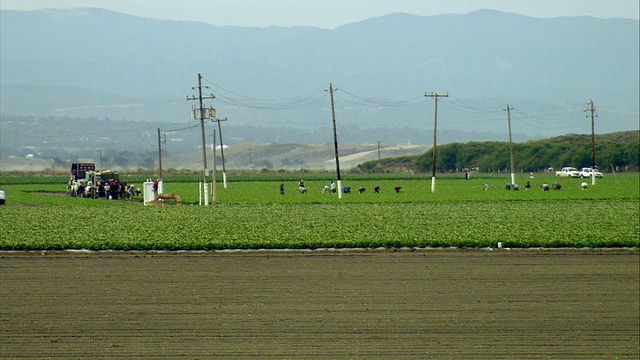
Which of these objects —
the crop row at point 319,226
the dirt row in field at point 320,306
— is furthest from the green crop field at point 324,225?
the dirt row in field at point 320,306

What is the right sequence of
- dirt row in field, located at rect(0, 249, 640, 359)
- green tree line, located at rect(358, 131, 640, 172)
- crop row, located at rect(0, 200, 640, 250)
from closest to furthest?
dirt row in field, located at rect(0, 249, 640, 359) → crop row, located at rect(0, 200, 640, 250) → green tree line, located at rect(358, 131, 640, 172)

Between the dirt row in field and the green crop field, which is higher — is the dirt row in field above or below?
below

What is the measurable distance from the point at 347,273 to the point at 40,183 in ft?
284

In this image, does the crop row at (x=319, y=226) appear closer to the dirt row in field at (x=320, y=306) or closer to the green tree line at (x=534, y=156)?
the dirt row in field at (x=320, y=306)

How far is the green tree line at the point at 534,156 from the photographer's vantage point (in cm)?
14425

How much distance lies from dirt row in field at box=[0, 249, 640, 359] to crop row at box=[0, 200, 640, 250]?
9.05 feet

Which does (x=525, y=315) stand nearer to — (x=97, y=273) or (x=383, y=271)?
(x=383, y=271)

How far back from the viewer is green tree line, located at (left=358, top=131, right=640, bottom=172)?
14425 cm

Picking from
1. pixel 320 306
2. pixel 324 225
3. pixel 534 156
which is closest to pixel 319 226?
pixel 324 225

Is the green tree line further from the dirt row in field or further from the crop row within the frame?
the dirt row in field

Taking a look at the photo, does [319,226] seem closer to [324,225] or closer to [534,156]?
[324,225]

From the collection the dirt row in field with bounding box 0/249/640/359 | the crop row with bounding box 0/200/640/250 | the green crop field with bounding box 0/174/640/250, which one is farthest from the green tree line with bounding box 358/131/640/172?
the dirt row in field with bounding box 0/249/640/359

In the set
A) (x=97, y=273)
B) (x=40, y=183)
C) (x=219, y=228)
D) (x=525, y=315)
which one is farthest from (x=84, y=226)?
(x=40, y=183)

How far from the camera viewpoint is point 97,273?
98.2 ft
